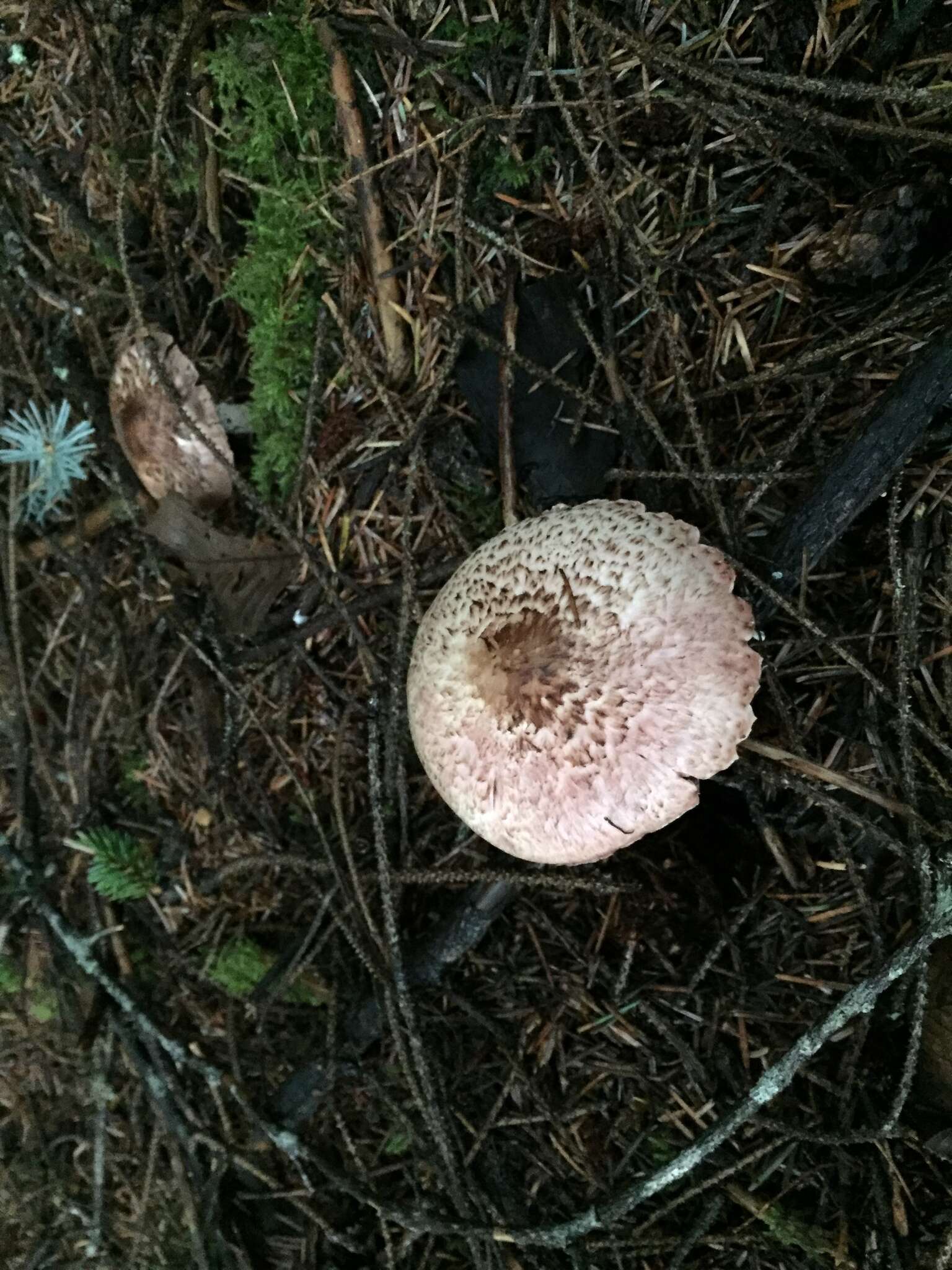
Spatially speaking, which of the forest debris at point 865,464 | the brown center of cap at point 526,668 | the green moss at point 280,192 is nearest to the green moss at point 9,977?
the green moss at point 280,192

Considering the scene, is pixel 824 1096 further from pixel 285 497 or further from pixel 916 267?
pixel 285 497

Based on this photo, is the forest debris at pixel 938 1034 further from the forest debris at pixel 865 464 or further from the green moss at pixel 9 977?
the green moss at pixel 9 977

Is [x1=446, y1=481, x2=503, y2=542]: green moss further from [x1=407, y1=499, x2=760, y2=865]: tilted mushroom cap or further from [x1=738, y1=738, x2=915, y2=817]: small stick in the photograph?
[x1=738, y1=738, x2=915, y2=817]: small stick

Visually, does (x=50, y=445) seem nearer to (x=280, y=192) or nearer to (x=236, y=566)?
(x=236, y=566)

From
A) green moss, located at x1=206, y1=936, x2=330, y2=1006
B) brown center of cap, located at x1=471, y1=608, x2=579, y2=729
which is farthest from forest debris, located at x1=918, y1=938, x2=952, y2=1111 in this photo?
green moss, located at x1=206, y1=936, x2=330, y2=1006

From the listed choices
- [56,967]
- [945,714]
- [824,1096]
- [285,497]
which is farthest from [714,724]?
[56,967]

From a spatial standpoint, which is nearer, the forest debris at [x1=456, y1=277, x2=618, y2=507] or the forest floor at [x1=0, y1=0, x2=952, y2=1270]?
the forest floor at [x1=0, y1=0, x2=952, y2=1270]
